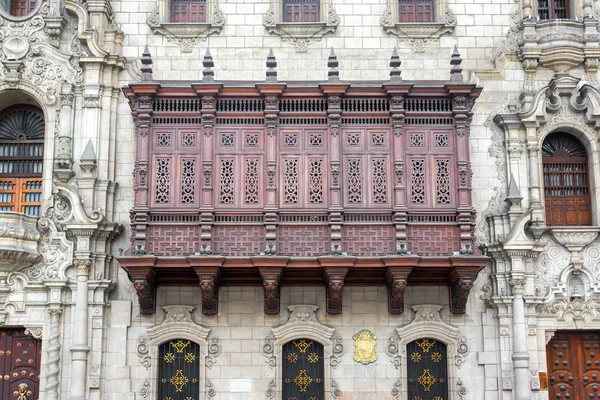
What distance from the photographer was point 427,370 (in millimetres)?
17984

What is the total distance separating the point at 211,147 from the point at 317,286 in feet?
13.0

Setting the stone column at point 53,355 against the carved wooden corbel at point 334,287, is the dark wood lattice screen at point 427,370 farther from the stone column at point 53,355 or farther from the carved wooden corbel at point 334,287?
the stone column at point 53,355

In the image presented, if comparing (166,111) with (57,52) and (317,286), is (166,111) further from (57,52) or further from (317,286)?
(317,286)

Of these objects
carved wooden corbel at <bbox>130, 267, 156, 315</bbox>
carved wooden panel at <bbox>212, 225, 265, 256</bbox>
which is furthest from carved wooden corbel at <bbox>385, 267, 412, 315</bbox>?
carved wooden corbel at <bbox>130, 267, 156, 315</bbox>

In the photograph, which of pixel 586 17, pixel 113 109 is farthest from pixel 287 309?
pixel 586 17

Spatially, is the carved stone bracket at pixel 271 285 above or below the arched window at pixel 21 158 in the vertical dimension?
below

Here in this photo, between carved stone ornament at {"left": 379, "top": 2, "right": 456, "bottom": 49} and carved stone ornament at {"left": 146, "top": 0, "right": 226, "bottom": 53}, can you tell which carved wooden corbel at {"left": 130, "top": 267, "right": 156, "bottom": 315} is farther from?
carved stone ornament at {"left": 379, "top": 2, "right": 456, "bottom": 49}

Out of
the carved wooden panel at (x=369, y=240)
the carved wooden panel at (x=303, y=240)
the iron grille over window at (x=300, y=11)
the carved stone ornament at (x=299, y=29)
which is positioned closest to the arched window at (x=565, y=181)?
the carved wooden panel at (x=369, y=240)

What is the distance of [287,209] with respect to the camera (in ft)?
57.0

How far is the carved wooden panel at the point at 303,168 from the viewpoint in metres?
17.5

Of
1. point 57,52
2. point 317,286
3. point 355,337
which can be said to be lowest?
point 355,337

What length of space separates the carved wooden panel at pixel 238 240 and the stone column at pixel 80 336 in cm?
304

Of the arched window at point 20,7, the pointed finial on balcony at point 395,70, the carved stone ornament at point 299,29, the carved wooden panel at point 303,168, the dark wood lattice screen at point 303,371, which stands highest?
the arched window at point 20,7

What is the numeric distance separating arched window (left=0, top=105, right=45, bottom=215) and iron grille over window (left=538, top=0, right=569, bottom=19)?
1272 cm
